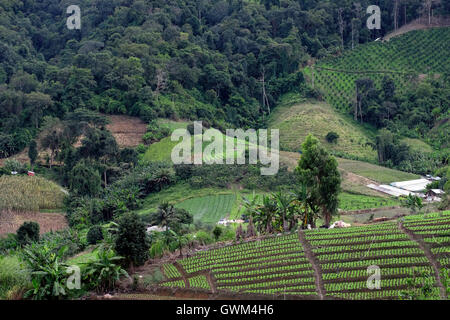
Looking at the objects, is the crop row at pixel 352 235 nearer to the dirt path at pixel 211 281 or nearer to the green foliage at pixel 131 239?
the dirt path at pixel 211 281

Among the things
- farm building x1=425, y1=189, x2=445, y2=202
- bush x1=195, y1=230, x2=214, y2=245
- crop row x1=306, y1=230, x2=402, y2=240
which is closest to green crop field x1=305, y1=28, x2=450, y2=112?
farm building x1=425, y1=189, x2=445, y2=202

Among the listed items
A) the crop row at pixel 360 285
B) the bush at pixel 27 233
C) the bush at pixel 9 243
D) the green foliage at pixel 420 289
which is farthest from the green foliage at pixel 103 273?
the green foliage at pixel 420 289

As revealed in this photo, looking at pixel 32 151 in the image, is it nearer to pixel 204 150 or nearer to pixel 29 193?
pixel 29 193

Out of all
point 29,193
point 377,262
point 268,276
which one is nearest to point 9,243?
point 29,193

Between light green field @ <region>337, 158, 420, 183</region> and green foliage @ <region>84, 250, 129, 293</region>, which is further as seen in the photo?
light green field @ <region>337, 158, 420, 183</region>

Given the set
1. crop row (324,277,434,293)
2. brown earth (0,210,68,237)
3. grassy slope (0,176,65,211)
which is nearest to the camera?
crop row (324,277,434,293)

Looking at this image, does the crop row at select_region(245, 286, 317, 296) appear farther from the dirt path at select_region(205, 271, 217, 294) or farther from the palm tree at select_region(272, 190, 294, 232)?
the palm tree at select_region(272, 190, 294, 232)

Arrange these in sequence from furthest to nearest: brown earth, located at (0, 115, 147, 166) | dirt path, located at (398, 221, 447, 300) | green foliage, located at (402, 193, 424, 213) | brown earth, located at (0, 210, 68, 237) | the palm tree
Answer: brown earth, located at (0, 115, 147, 166) < brown earth, located at (0, 210, 68, 237) < green foliage, located at (402, 193, 424, 213) < the palm tree < dirt path, located at (398, 221, 447, 300)
